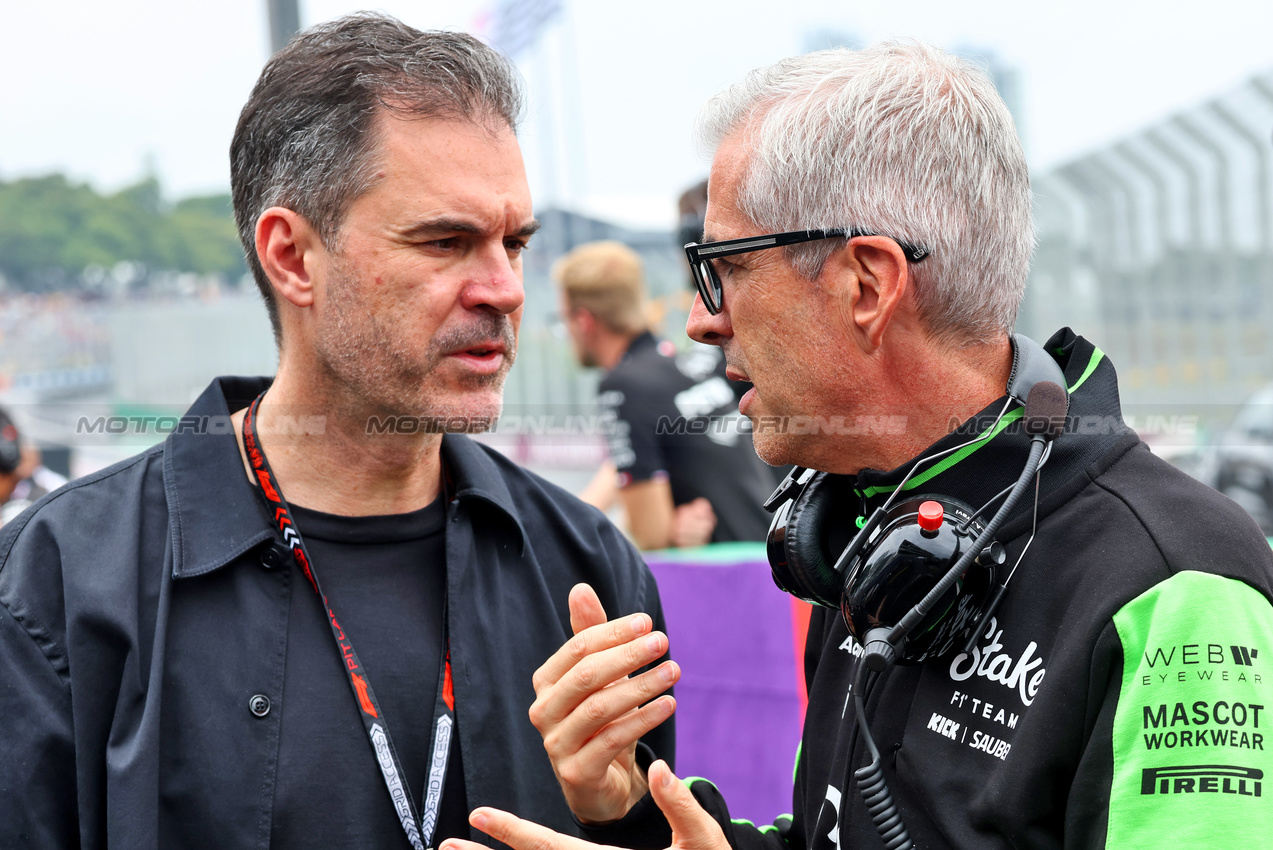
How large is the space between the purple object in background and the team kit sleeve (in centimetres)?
234

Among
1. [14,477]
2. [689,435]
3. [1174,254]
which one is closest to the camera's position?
[689,435]

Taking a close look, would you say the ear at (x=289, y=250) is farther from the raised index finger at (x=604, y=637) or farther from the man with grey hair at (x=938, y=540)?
the raised index finger at (x=604, y=637)

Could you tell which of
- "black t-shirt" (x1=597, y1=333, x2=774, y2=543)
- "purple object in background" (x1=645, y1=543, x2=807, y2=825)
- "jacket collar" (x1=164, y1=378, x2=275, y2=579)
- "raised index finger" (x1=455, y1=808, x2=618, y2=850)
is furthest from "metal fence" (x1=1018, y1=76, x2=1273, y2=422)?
"raised index finger" (x1=455, y1=808, x2=618, y2=850)

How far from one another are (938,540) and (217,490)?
1.42 m

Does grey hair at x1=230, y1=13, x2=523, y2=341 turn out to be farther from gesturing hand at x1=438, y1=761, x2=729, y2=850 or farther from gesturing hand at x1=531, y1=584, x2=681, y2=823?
gesturing hand at x1=438, y1=761, x2=729, y2=850

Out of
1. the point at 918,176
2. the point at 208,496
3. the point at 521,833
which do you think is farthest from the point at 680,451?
the point at 521,833

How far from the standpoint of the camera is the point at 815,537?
1935 mm

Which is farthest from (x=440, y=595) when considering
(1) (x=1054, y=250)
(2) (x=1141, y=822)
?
(1) (x=1054, y=250)

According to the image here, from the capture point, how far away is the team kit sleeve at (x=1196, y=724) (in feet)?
4.40

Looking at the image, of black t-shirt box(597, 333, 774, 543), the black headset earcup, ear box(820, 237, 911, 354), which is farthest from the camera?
black t-shirt box(597, 333, 774, 543)

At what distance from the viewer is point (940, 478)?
1766 mm

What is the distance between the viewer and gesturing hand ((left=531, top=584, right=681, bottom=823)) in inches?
67.5

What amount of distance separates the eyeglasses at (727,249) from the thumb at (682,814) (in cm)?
88

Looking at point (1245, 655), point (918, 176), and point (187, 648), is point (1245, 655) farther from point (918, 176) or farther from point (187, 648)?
point (187, 648)
